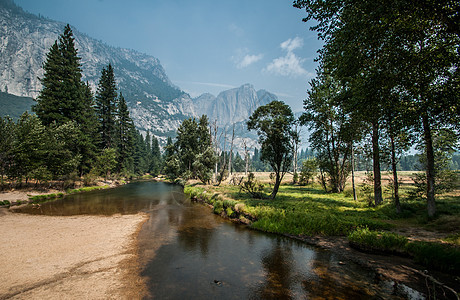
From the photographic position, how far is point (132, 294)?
653 centimetres

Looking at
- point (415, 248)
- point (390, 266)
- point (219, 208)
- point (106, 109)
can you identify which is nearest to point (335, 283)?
point (390, 266)

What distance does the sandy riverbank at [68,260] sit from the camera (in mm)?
6629

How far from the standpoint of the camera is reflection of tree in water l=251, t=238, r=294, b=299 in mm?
6676

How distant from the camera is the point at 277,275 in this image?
794cm

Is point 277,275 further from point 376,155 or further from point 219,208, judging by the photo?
point 376,155

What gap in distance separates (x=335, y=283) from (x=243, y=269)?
3513 mm

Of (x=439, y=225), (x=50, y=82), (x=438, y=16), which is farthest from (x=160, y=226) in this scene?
(x=50, y=82)

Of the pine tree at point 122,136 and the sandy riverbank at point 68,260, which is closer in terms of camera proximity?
the sandy riverbank at point 68,260

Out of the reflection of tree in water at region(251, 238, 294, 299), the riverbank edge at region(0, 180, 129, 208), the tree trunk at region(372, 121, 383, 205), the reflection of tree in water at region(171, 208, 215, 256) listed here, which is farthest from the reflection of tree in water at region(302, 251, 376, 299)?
the riverbank edge at region(0, 180, 129, 208)

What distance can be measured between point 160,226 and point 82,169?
3661 centimetres

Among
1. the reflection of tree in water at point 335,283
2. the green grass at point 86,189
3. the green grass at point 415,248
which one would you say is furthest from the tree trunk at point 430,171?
the green grass at point 86,189

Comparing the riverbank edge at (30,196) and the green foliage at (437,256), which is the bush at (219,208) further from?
the riverbank edge at (30,196)

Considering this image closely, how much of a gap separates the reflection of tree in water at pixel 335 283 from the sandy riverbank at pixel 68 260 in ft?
19.4

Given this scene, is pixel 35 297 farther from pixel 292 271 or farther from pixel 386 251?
pixel 386 251
